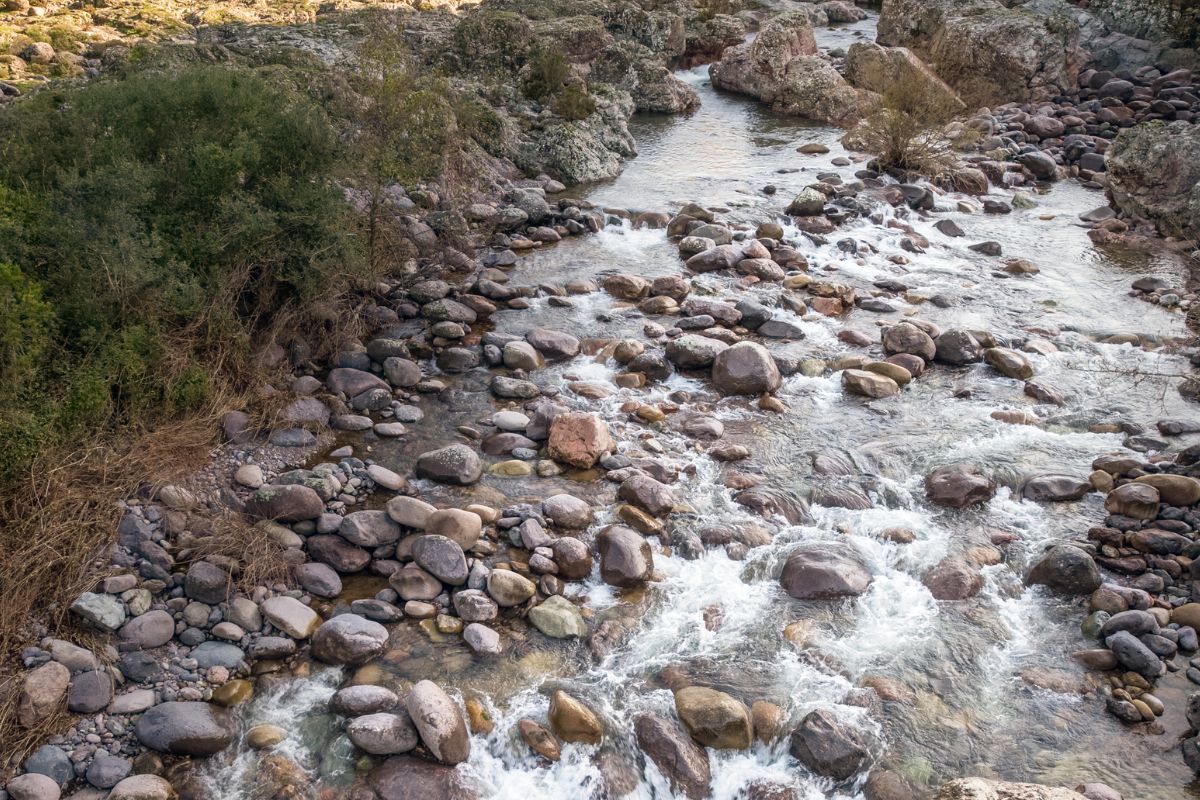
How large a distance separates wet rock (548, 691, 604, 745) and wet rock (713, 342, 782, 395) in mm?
5215

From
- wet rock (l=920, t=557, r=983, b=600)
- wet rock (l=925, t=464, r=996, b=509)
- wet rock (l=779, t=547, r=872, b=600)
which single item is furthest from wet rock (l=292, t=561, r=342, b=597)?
wet rock (l=925, t=464, r=996, b=509)

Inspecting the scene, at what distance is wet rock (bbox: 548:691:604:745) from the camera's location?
245 inches

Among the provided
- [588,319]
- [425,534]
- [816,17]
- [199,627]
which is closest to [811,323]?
[588,319]

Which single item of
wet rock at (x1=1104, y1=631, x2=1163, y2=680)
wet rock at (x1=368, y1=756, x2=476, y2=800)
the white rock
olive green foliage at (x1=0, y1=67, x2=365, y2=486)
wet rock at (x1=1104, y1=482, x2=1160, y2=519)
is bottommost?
wet rock at (x1=368, y1=756, x2=476, y2=800)

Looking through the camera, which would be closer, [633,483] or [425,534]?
[425,534]

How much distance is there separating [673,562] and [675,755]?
213 cm

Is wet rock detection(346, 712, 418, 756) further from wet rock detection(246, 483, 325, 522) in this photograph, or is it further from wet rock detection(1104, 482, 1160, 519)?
wet rock detection(1104, 482, 1160, 519)

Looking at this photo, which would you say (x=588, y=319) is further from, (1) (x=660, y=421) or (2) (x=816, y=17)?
(2) (x=816, y=17)

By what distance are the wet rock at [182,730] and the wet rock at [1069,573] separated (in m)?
6.74

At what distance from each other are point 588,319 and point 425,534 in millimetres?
5225

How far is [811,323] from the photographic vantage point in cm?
1245

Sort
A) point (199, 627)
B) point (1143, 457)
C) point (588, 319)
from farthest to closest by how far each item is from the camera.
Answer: point (588, 319) → point (1143, 457) → point (199, 627)

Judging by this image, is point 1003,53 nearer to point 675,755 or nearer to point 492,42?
point 492,42

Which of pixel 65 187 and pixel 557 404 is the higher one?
pixel 65 187
